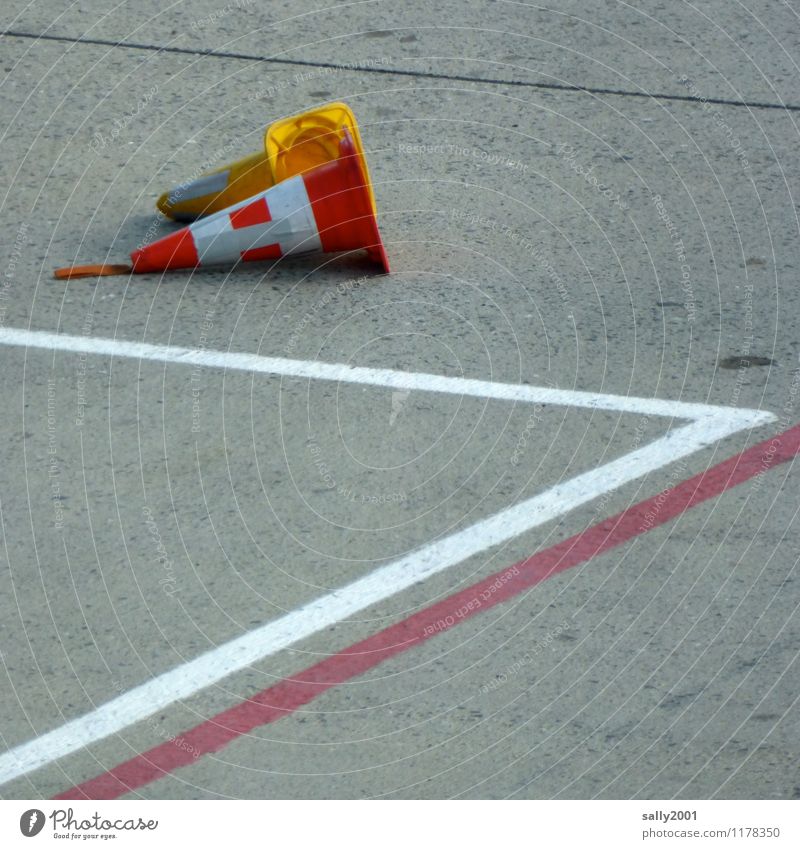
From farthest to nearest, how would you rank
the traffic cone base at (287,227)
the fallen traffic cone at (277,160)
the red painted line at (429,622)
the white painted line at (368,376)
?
1. the fallen traffic cone at (277,160)
2. the traffic cone base at (287,227)
3. the white painted line at (368,376)
4. the red painted line at (429,622)

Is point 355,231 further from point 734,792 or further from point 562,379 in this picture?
point 734,792

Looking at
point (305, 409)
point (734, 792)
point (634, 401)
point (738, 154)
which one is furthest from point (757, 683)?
point (738, 154)

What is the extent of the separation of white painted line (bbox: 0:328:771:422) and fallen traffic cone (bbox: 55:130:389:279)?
19.1 inches

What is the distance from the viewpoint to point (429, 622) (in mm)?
4008

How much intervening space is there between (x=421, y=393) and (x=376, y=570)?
2.98 ft

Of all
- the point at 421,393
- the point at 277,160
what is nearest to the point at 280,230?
the point at 277,160

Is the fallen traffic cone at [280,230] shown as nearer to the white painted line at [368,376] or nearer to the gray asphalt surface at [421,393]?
the gray asphalt surface at [421,393]

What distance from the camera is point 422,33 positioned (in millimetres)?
7258

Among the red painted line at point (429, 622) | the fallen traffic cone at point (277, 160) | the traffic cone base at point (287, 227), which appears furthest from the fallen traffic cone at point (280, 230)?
the red painted line at point (429, 622)

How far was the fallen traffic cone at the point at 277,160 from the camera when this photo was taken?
5.48m

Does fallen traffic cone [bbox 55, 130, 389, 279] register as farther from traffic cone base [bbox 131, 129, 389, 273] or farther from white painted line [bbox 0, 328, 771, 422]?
white painted line [bbox 0, 328, 771, 422]

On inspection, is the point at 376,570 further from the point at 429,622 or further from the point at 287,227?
the point at 287,227

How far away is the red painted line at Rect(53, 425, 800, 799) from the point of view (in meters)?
3.54

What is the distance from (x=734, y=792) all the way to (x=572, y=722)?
0.45 metres
